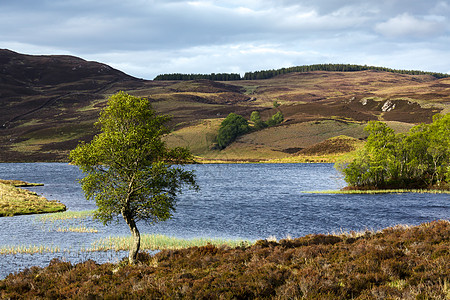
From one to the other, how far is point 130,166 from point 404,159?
64.7 metres

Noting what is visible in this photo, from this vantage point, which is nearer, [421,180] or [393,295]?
[393,295]

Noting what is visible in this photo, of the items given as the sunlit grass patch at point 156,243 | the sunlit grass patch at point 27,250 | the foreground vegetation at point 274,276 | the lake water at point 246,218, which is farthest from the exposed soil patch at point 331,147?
the foreground vegetation at point 274,276

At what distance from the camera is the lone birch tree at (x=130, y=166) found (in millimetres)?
27188

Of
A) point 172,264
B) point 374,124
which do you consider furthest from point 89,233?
point 374,124

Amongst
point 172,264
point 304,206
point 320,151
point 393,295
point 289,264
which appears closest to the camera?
point 393,295

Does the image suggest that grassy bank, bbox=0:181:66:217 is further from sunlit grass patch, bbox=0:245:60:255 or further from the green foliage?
the green foliage

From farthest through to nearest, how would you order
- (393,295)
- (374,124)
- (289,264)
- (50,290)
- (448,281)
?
1. (374,124)
2. (289,264)
3. (50,290)
4. (448,281)
5. (393,295)

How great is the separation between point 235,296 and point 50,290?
8.48m

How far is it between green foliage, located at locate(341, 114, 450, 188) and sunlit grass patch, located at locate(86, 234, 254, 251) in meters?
46.0

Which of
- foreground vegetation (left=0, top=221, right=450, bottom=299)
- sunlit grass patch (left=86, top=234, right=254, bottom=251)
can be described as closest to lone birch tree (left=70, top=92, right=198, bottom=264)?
foreground vegetation (left=0, top=221, right=450, bottom=299)

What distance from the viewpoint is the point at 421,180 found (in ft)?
260

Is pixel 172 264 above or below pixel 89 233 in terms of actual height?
above

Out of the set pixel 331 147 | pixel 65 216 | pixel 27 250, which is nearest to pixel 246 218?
pixel 65 216

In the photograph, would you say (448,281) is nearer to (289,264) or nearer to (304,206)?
(289,264)
